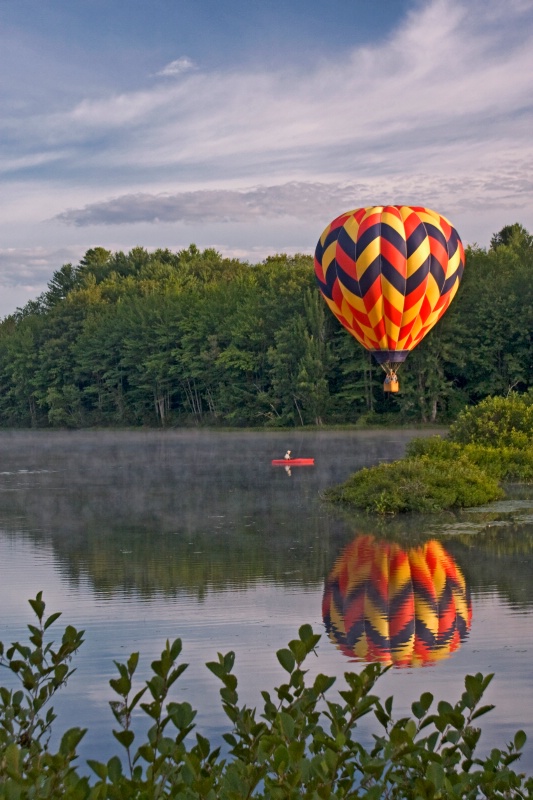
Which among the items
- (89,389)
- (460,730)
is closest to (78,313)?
(89,389)

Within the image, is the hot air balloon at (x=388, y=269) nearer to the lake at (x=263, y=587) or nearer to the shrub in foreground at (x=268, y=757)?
the lake at (x=263, y=587)

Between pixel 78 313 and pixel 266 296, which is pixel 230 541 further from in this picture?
pixel 78 313

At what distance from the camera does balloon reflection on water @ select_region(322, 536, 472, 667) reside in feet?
36.2

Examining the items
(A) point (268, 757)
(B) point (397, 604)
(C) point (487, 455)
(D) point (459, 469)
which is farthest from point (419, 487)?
(A) point (268, 757)

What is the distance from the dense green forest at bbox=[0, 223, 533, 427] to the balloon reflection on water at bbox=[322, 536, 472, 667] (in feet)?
156

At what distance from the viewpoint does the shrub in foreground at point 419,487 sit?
891 inches

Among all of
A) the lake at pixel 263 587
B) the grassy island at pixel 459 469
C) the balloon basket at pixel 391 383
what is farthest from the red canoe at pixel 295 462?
the grassy island at pixel 459 469

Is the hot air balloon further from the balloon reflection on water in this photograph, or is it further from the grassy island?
the balloon reflection on water

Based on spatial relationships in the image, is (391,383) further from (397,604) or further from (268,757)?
(268,757)

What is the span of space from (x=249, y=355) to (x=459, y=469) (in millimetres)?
51361

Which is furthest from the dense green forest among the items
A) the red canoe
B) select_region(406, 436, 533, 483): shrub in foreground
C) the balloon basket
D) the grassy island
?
select_region(406, 436, 533, 483): shrub in foreground

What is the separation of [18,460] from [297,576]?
32834 millimetres

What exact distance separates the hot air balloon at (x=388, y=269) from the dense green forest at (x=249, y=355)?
21.6 m

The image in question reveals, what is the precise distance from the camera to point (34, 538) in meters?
20.6
